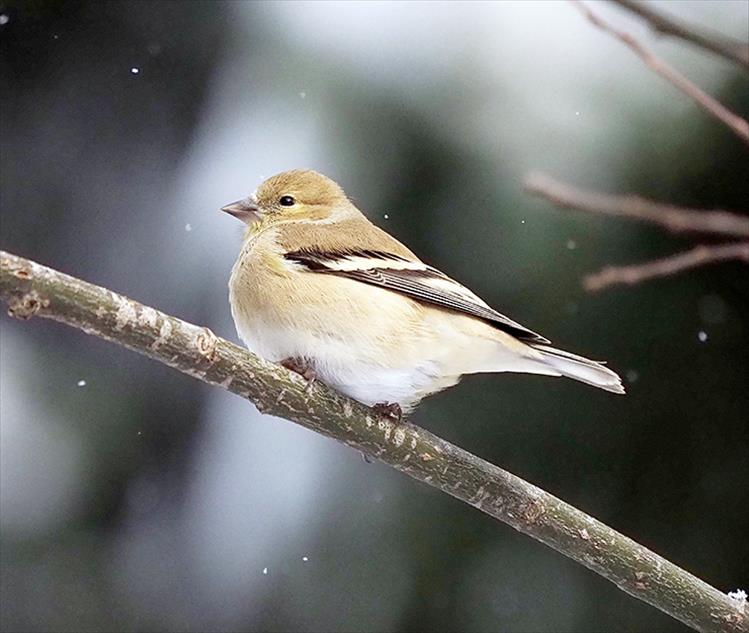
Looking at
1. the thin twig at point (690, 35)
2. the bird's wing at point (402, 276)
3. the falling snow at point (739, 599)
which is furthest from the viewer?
the bird's wing at point (402, 276)

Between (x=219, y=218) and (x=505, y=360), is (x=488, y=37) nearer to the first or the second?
(x=219, y=218)

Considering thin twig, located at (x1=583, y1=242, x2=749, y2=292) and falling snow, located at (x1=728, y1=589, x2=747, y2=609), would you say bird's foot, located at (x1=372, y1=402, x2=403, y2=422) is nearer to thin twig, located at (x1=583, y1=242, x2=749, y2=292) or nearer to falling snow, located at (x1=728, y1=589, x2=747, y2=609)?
falling snow, located at (x1=728, y1=589, x2=747, y2=609)

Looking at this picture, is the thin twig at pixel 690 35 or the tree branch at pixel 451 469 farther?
the tree branch at pixel 451 469

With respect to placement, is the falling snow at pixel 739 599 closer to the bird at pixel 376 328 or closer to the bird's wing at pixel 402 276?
the bird at pixel 376 328

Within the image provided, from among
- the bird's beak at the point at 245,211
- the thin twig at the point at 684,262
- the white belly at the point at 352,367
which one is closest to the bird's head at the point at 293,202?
the bird's beak at the point at 245,211

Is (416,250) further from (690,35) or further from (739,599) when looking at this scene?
(690,35)

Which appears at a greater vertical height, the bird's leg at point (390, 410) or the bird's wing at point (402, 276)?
the bird's wing at point (402, 276)
